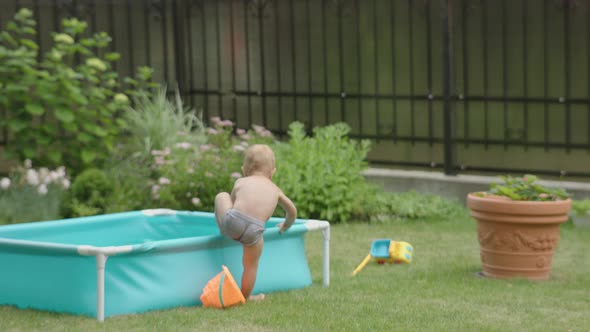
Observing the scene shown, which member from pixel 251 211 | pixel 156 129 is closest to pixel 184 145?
pixel 156 129

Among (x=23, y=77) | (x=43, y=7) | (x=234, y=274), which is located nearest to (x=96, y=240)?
(x=234, y=274)

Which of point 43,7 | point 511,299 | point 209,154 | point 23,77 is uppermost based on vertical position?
point 43,7

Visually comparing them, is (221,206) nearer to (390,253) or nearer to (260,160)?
(260,160)

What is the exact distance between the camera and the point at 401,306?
22.5 ft

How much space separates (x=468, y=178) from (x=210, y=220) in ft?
14.2

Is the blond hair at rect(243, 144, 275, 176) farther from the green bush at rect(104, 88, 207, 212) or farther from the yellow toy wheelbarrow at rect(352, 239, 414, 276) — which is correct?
the green bush at rect(104, 88, 207, 212)

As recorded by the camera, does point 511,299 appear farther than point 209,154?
No

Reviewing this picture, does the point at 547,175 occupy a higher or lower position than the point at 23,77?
lower

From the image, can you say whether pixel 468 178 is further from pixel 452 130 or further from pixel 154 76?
pixel 154 76

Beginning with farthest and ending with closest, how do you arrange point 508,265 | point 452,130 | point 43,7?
point 43,7 → point 452,130 → point 508,265

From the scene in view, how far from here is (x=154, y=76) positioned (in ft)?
46.8

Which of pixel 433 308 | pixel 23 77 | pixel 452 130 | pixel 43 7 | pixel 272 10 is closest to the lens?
pixel 433 308

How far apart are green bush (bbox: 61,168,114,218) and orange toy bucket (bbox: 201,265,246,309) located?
4012 mm

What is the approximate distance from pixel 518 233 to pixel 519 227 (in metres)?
0.04
